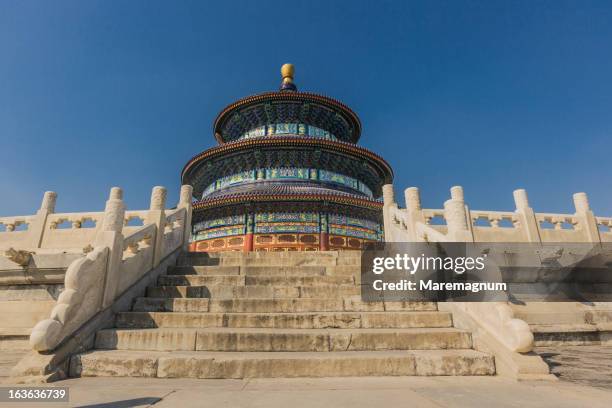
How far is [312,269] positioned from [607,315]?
6.50 meters

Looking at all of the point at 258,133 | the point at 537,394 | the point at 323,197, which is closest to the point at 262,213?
the point at 323,197

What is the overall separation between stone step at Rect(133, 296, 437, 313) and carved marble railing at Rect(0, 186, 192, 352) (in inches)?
36.5

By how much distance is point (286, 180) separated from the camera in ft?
63.2

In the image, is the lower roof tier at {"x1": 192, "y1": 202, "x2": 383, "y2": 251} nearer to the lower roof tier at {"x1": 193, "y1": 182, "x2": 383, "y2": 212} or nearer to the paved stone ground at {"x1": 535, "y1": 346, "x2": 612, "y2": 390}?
the lower roof tier at {"x1": 193, "y1": 182, "x2": 383, "y2": 212}

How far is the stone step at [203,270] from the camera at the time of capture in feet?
24.6

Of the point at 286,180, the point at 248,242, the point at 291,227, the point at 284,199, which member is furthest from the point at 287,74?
the point at 248,242

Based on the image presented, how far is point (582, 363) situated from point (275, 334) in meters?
4.62

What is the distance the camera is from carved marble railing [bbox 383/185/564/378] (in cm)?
413

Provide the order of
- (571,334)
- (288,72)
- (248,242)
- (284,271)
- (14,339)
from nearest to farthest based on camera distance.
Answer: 1. (14,339)
2. (571,334)
3. (284,271)
4. (248,242)
5. (288,72)

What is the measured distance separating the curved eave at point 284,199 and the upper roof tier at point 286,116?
7.40 metres

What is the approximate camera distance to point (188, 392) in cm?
338

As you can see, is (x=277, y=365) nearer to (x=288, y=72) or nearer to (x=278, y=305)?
(x=278, y=305)

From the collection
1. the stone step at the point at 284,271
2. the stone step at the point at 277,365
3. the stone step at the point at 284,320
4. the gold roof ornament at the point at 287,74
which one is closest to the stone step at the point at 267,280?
the stone step at the point at 284,271

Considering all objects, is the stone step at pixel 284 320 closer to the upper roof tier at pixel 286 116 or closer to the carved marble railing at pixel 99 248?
the carved marble railing at pixel 99 248
